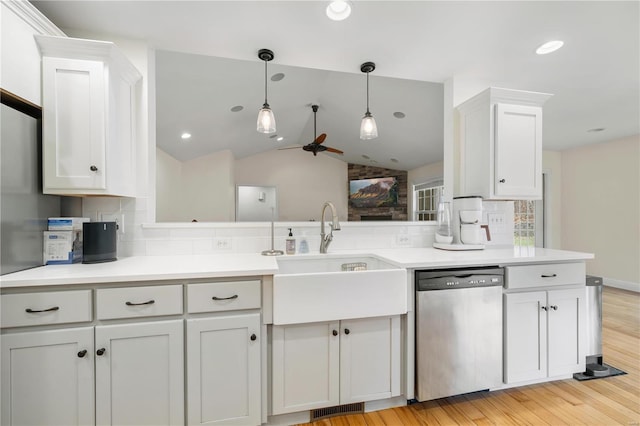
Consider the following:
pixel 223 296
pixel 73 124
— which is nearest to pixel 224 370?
pixel 223 296

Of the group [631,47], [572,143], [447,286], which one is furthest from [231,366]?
[572,143]

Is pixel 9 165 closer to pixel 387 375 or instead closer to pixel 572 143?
pixel 387 375

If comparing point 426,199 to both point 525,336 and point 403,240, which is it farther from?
point 525,336

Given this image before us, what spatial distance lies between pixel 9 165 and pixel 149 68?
3.35 ft

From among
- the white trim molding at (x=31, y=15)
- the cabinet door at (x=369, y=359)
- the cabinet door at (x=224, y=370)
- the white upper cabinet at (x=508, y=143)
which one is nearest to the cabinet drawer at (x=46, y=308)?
the cabinet door at (x=224, y=370)

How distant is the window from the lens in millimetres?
4586

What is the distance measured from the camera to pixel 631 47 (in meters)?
2.06

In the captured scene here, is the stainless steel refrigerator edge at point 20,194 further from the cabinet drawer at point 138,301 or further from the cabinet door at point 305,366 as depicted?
the cabinet door at point 305,366

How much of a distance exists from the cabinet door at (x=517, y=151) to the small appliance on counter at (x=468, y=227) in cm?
19

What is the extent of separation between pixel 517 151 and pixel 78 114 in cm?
293

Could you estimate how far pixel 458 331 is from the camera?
167cm

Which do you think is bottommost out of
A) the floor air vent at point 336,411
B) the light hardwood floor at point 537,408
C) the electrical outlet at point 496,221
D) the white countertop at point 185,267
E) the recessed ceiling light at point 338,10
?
the light hardwood floor at point 537,408

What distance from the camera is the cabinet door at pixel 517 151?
2154 mm

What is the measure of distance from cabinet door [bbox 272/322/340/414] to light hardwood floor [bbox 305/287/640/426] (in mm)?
189
